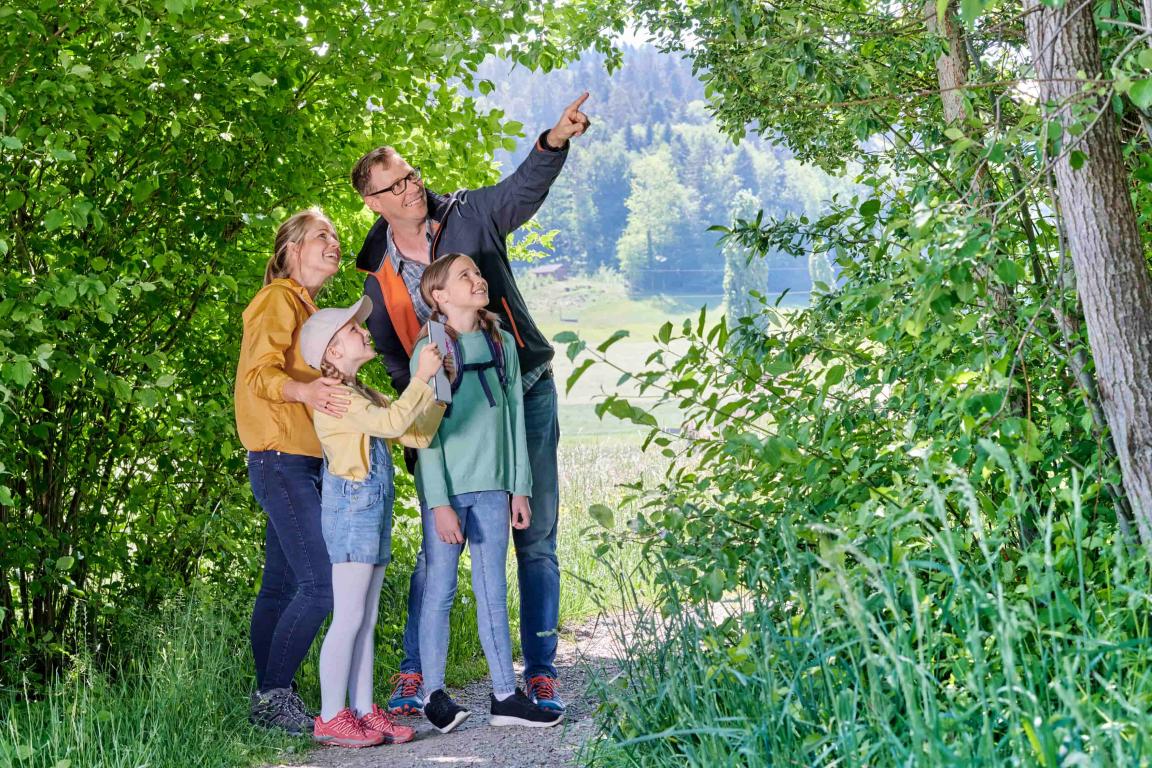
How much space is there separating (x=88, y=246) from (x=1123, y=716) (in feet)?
12.3

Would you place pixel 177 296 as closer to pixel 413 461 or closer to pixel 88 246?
pixel 88 246

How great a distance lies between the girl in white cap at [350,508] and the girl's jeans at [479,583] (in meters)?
0.18

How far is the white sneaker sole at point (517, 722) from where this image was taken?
3.76 m

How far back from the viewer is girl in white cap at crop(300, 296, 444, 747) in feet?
12.1

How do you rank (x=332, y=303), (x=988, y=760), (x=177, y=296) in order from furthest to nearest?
1. (x=332, y=303)
2. (x=177, y=296)
3. (x=988, y=760)

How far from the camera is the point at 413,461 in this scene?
164 inches

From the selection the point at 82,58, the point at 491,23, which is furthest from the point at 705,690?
the point at 82,58

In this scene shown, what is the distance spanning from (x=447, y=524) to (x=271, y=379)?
0.74 metres

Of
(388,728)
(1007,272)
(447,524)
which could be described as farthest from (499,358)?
(1007,272)

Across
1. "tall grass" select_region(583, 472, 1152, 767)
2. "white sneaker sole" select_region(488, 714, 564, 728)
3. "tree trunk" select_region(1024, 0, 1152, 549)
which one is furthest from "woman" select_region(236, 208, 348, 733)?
"tree trunk" select_region(1024, 0, 1152, 549)

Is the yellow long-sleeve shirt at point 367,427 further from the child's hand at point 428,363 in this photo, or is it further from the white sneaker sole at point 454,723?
the white sneaker sole at point 454,723

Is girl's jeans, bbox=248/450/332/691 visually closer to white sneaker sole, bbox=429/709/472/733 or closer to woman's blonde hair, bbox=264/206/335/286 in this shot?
white sneaker sole, bbox=429/709/472/733

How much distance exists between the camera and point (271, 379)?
375cm

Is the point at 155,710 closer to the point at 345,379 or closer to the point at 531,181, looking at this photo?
the point at 345,379
